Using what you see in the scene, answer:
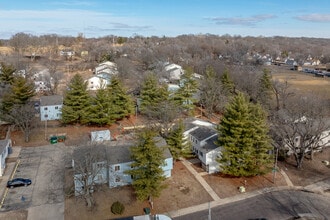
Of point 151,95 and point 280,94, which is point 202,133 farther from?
point 280,94

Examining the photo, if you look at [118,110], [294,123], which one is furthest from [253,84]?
[118,110]

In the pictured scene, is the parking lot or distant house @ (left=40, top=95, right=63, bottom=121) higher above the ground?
distant house @ (left=40, top=95, right=63, bottom=121)

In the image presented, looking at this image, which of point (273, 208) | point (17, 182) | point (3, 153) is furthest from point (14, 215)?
point (273, 208)

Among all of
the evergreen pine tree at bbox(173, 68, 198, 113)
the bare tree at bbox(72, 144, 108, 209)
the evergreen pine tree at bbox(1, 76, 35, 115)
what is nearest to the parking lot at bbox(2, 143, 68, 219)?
the bare tree at bbox(72, 144, 108, 209)

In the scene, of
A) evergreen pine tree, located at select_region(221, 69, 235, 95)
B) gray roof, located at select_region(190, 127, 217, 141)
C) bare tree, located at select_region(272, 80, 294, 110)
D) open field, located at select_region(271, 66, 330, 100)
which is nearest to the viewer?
gray roof, located at select_region(190, 127, 217, 141)

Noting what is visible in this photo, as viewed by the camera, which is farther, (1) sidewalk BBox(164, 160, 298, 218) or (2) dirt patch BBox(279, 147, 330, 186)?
(2) dirt patch BBox(279, 147, 330, 186)

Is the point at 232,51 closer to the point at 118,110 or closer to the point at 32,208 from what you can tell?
the point at 118,110

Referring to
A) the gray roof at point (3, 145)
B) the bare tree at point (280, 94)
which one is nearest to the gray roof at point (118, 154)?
the gray roof at point (3, 145)

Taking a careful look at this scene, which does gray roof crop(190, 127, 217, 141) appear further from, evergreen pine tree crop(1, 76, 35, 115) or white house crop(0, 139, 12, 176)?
evergreen pine tree crop(1, 76, 35, 115)

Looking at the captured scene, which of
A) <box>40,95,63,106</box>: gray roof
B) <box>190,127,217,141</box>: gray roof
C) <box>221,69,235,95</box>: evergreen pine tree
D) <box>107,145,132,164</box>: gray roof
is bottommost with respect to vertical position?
<box>107,145,132,164</box>: gray roof
